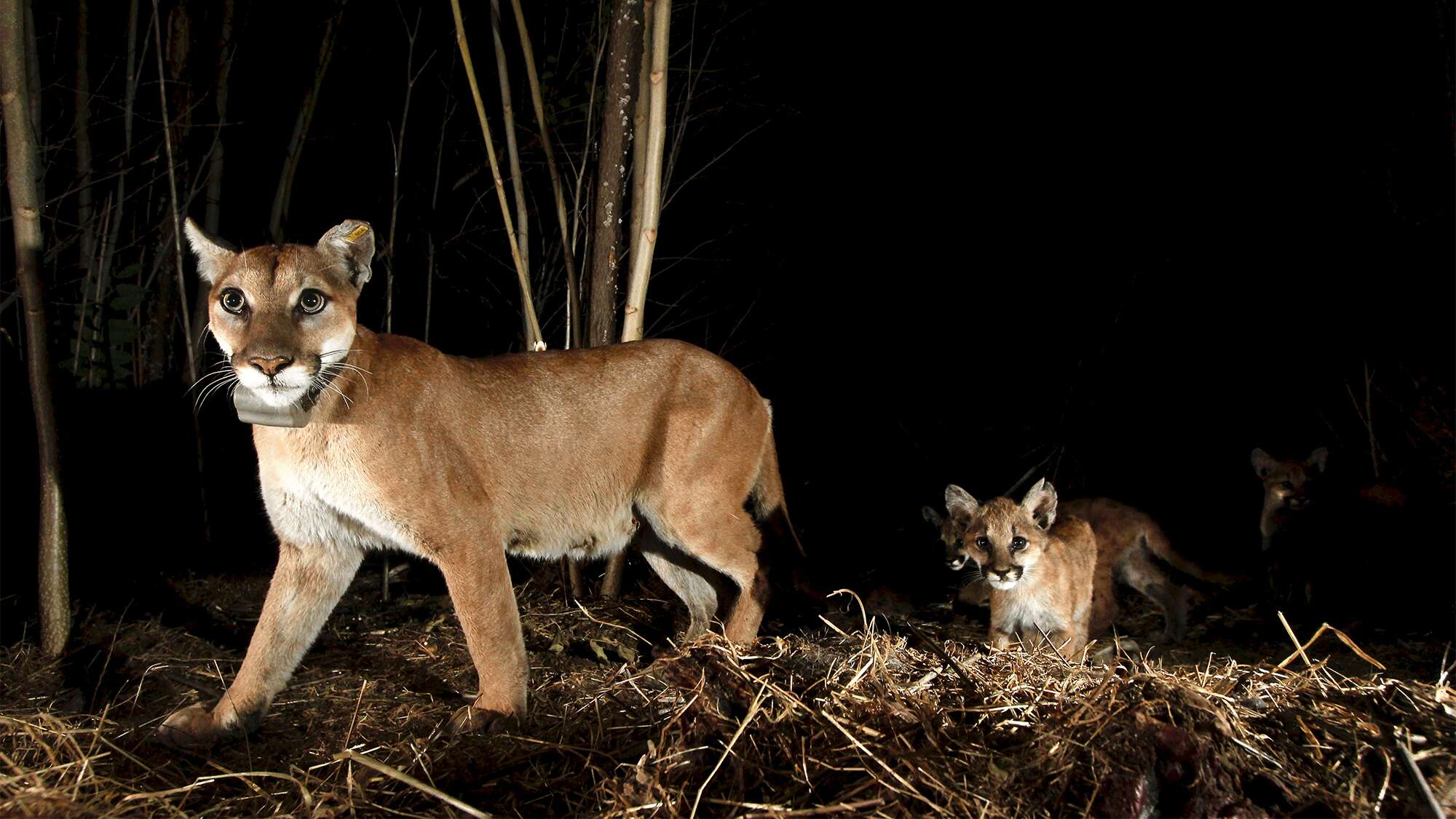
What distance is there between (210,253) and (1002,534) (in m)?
3.45

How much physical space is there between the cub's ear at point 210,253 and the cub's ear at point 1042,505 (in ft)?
11.4

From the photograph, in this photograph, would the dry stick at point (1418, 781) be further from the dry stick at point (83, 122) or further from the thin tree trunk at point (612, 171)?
the dry stick at point (83, 122)

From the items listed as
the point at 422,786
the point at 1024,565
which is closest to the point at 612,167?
the point at 1024,565

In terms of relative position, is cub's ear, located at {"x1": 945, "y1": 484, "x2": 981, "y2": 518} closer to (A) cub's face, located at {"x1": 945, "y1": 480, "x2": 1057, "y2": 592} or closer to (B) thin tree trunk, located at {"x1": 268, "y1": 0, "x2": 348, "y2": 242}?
(A) cub's face, located at {"x1": 945, "y1": 480, "x2": 1057, "y2": 592}

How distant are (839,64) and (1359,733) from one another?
6.97 m

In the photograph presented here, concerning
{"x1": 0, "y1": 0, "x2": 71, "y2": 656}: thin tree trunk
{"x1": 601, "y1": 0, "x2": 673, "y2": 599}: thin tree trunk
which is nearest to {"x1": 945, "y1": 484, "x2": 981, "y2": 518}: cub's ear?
{"x1": 601, "y1": 0, "x2": 673, "y2": 599}: thin tree trunk

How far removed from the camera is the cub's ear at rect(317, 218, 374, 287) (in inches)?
155

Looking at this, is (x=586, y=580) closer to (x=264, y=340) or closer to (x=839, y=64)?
(x=264, y=340)

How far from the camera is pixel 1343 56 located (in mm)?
7000

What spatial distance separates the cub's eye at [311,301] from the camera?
3.74m

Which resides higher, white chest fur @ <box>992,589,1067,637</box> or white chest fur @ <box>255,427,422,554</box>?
white chest fur @ <box>255,427,422,554</box>

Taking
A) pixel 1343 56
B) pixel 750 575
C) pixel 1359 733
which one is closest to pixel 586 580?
pixel 750 575

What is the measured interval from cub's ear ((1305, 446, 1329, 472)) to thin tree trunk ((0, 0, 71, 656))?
6315 mm

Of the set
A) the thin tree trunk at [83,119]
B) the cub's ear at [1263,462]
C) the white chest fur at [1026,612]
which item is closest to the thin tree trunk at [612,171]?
the white chest fur at [1026,612]
